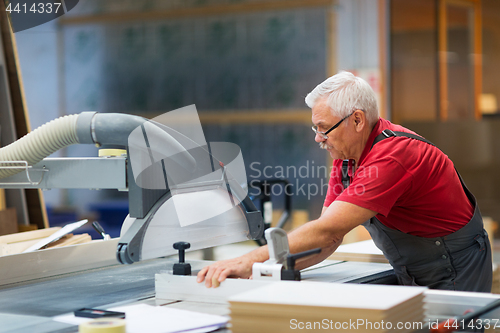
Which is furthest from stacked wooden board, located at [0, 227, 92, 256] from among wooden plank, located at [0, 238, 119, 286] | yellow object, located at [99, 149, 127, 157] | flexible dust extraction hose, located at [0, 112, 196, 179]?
yellow object, located at [99, 149, 127, 157]

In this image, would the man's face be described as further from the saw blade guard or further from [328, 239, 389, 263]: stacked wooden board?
[328, 239, 389, 263]: stacked wooden board

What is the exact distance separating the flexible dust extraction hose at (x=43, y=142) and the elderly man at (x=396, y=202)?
600 millimetres

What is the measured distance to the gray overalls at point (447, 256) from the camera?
1.76 metres

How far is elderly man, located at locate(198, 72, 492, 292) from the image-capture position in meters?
1.58

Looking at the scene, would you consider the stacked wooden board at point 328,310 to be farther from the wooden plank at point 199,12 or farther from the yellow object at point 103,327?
the wooden plank at point 199,12

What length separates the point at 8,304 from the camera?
1.50 meters

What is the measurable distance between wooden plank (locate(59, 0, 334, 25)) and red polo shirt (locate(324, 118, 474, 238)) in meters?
3.13

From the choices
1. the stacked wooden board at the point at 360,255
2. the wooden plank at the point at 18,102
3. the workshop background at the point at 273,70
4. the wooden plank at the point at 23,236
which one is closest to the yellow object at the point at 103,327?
the wooden plank at the point at 23,236

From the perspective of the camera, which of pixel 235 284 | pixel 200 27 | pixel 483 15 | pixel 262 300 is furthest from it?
pixel 200 27

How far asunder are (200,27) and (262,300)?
→ 448cm

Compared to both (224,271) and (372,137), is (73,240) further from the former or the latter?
(372,137)

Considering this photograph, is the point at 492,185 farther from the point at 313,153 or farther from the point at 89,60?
the point at 89,60

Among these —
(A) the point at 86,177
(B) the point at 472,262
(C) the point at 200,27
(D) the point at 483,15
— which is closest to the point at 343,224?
(B) the point at 472,262

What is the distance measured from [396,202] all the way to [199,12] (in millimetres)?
3981
